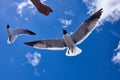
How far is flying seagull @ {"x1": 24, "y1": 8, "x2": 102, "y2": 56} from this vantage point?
7.98 m

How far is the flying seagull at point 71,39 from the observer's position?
7.98 metres

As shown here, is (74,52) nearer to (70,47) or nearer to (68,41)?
(70,47)

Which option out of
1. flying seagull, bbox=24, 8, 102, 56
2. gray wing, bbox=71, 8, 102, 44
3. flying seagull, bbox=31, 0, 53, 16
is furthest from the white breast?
flying seagull, bbox=31, 0, 53, 16

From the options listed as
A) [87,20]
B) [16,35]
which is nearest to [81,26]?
[87,20]

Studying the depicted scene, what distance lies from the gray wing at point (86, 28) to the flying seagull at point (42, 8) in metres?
4.44

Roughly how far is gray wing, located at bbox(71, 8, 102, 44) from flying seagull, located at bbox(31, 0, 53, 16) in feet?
14.6

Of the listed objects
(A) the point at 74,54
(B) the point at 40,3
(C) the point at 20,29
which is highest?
(C) the point at 20,29

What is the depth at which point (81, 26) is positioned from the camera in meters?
8.55

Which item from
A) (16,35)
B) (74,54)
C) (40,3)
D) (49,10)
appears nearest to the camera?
(40,3)

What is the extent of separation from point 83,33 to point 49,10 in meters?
4.54

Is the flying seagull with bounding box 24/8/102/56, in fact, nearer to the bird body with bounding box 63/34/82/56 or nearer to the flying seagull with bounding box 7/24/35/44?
the bird body with bounding box 63/34/82/56

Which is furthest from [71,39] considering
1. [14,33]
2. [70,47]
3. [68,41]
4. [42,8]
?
[42,8]

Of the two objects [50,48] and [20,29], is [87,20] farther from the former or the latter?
[20,29]

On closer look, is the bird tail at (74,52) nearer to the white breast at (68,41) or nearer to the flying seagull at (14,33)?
the white breast at (68,41)
